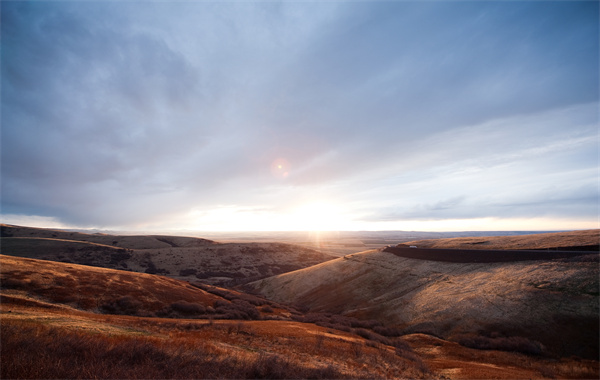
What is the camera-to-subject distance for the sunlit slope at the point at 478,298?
68.0ft

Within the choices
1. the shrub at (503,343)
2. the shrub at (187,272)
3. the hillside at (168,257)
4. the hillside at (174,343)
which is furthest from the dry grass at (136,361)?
the shrub at (187,272)

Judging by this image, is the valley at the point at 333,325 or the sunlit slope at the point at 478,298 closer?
the valley at the point at 333,325

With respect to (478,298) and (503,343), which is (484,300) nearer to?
(478,298)

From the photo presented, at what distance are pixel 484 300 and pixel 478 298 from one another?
842 millimetres

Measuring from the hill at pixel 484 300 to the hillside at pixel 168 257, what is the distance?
1861 inches

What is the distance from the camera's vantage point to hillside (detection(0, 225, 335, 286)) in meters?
79.0

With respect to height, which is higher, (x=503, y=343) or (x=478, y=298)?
(x=478, y=298)

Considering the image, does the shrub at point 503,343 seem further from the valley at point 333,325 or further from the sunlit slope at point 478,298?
the sunlit slope at point 478,298

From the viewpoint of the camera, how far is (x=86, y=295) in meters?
28.3

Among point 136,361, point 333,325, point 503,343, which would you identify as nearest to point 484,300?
point 503,343

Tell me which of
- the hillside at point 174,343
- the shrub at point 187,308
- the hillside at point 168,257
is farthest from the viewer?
the hillside at point 168,257

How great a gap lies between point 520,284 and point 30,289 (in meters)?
50.3

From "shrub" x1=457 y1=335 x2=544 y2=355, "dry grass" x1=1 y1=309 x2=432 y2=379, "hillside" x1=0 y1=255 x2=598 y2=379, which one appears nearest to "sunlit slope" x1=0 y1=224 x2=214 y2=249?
"hillside" x1=0 y1=255 x2=598 y2=379

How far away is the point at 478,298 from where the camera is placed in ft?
91.5
